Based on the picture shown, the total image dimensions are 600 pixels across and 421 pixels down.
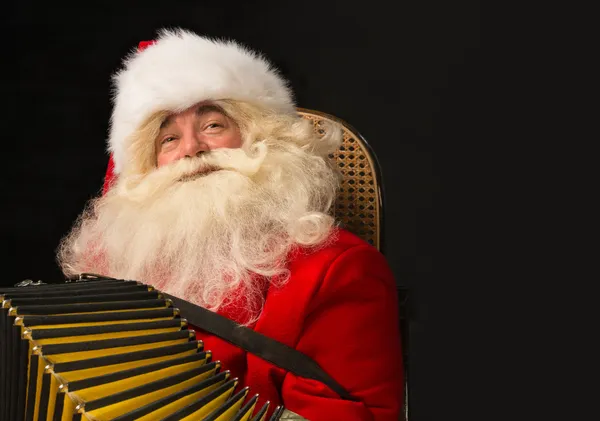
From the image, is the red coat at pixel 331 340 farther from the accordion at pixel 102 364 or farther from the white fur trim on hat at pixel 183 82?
the white fur trim on hat at pixel 183 82

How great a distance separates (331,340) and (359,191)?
66 centimetres

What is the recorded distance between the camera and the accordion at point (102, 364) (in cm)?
104

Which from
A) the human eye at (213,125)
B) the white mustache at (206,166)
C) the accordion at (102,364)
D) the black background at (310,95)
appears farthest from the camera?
the black background at (310,95)

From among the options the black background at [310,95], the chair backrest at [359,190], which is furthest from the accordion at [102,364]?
the black background at [310,95]

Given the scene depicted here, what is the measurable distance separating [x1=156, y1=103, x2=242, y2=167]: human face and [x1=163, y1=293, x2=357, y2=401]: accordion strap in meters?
0.52

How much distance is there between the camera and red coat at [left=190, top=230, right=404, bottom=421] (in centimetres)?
144

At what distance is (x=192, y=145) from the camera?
1.81 m

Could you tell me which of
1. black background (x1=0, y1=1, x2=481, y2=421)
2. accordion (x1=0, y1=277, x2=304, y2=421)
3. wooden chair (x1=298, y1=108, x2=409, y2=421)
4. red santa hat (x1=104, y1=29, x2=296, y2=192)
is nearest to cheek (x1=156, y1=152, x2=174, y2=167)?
red santa hat (x1=104, y1=29, x2=296, y2=192)

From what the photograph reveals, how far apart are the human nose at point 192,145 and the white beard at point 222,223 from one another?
0.07 feet

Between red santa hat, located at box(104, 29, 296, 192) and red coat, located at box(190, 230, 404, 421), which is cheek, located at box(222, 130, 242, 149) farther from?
red coat, located at box(190, 230, 404, 421)

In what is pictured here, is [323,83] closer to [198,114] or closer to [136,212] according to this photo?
[198,114]

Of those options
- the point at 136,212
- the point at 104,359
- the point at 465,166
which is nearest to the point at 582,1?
the point at 465,166

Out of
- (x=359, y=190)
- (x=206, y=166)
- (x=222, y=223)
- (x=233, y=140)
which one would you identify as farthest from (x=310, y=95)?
(x=222, y=223)

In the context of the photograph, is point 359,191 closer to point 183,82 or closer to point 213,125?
point 213,125
